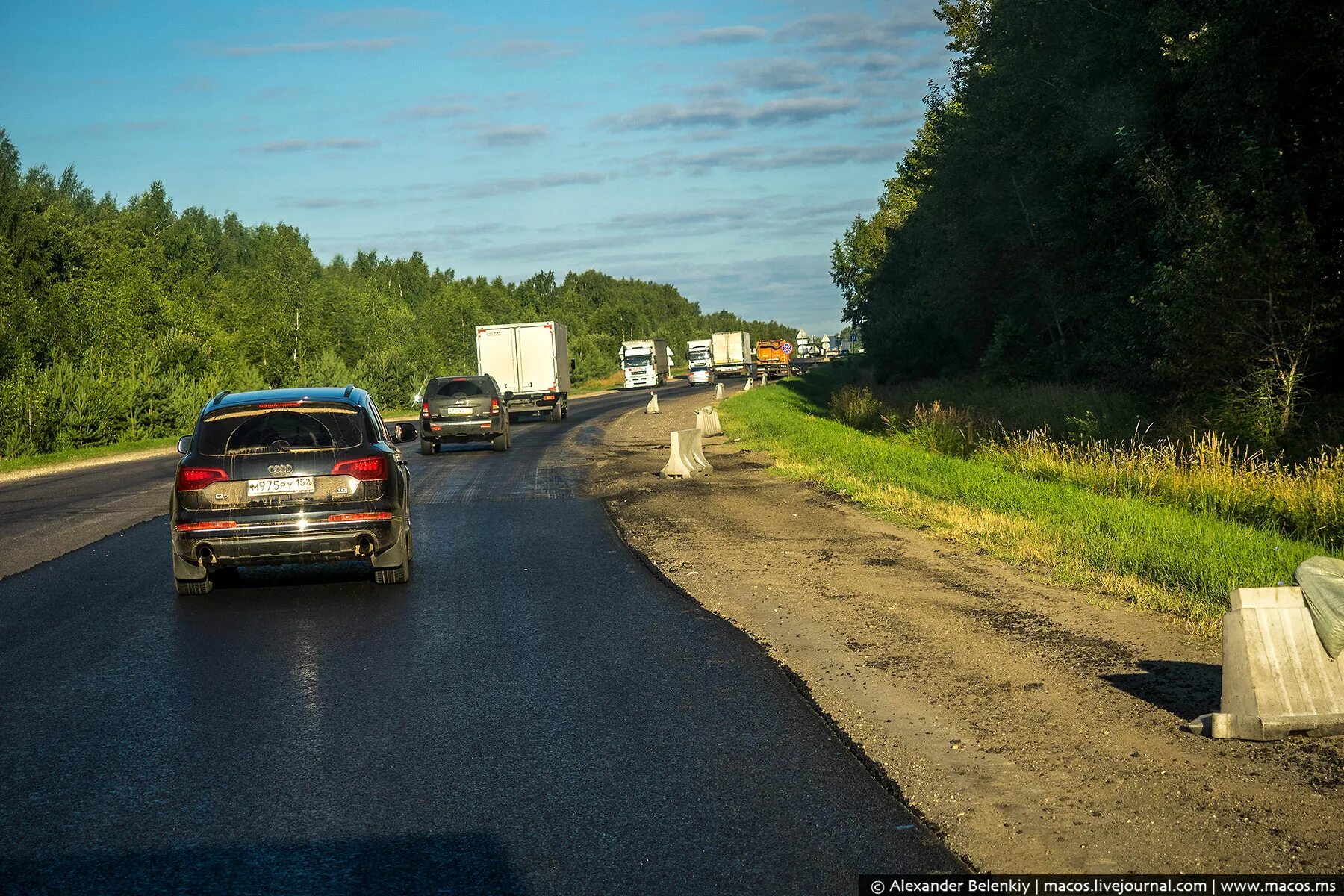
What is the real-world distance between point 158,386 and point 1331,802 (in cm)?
4109

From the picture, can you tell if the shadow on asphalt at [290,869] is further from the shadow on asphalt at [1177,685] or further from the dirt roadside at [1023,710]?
the shadow on asphalt at [1177,685]

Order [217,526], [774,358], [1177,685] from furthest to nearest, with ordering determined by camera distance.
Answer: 1. [774,358]
2. [217,526]
3. [1177,685]

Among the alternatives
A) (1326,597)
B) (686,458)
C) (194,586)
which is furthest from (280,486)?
(686,458)

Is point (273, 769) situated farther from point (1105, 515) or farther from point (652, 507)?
point (652, 507)

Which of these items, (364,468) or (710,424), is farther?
(710,424)

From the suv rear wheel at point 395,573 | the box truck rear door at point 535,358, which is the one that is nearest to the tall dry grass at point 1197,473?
the suv rear wheel at point 395,573

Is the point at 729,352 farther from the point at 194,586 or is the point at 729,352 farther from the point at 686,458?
the point at 194,586

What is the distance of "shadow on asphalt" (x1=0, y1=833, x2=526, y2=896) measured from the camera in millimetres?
4336

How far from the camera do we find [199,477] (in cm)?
1030

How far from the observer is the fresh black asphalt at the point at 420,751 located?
4.51 meters

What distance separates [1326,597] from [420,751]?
4.21 m

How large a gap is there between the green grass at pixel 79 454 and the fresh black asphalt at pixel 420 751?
22521 mm

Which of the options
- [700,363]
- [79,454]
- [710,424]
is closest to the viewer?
[710,424]

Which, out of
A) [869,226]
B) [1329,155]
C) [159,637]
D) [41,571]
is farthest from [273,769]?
[869,226]
